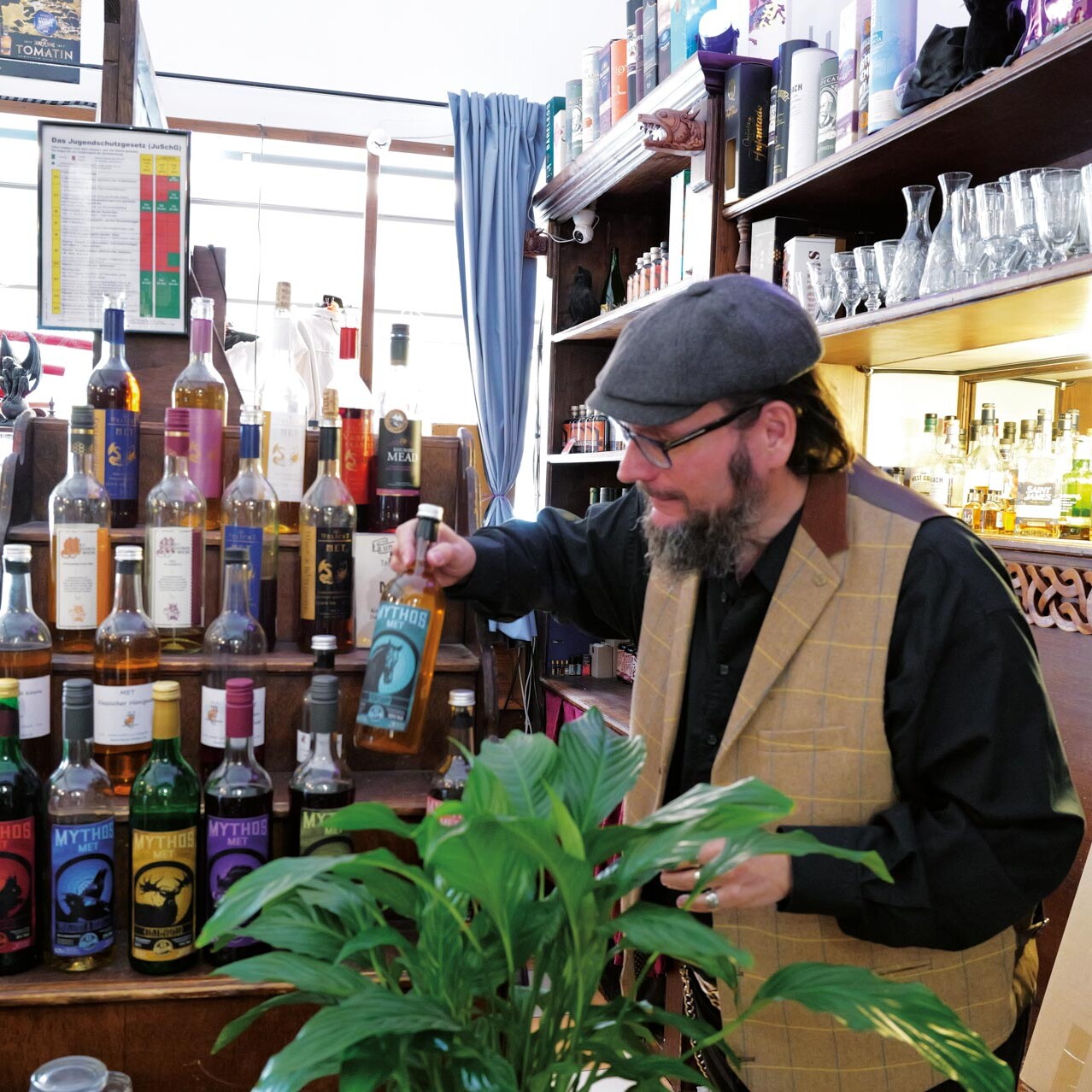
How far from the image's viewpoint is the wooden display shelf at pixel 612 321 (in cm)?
312

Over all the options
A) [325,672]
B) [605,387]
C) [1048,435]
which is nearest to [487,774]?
[605,387]

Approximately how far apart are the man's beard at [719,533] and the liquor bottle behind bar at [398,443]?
15.3 inches

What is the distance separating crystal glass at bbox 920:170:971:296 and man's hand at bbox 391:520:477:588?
96 cm

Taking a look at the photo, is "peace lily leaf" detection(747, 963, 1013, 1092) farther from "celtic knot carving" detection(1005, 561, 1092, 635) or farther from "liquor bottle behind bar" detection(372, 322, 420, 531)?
"celtic knot carving" detection(1005, 561, 1092, 635)

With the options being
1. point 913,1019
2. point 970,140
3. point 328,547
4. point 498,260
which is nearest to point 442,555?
point 328,547

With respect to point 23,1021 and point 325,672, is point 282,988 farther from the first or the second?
point 325,672

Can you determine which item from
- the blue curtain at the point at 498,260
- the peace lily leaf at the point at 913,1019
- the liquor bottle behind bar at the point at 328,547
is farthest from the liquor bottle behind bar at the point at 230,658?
the blue curtain at the point at 498,260

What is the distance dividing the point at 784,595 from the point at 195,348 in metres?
0.97

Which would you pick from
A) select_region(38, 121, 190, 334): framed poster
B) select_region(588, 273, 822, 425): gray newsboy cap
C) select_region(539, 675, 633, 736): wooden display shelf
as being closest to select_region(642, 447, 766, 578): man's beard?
select_region(588, 273, 822, 425): gray newsboy cap

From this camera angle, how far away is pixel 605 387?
4.09ft

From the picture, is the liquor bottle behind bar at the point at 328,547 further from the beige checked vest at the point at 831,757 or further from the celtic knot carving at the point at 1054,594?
the celtic knot carving at the point at 1054,594

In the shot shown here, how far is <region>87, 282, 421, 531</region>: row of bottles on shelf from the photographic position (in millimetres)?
1575

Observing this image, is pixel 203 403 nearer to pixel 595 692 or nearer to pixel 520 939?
pixel 520 939

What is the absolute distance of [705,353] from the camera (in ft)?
Answer: 3.89
